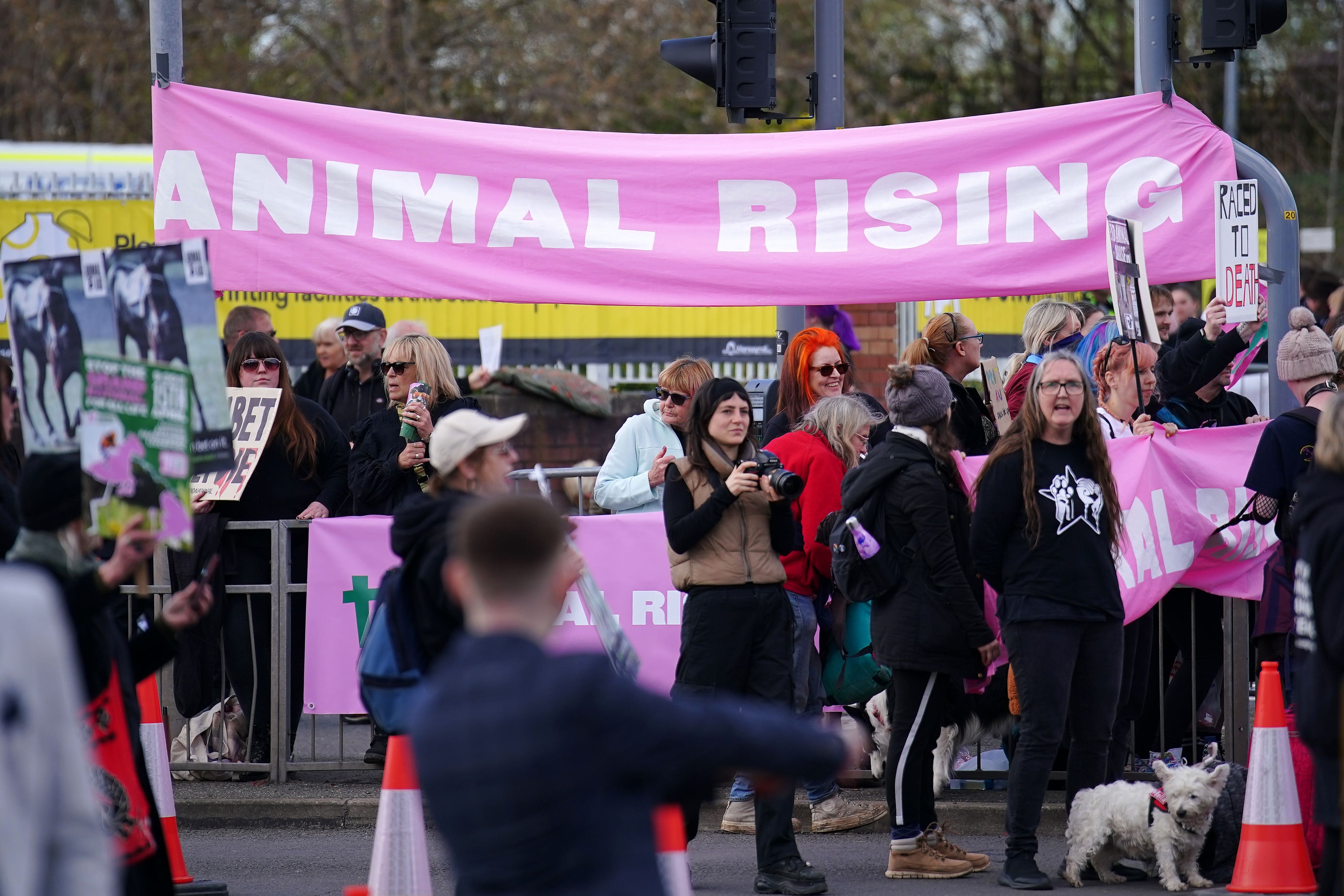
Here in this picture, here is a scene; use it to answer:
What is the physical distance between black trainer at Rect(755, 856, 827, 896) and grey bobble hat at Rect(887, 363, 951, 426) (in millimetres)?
1744

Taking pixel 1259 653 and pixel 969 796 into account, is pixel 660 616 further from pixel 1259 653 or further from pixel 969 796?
pixel 1259 653

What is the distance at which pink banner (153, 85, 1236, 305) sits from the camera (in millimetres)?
7188

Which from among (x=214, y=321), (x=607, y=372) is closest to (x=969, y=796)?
(x=214, y=321)

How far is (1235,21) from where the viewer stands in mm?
7984

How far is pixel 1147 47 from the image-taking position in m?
7.89

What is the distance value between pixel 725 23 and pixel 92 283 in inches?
189

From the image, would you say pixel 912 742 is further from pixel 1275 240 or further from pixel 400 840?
pixel 1275 240

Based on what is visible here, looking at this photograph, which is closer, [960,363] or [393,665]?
[393,665]

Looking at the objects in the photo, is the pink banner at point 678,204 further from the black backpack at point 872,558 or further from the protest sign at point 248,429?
the black backpack at point 872,558

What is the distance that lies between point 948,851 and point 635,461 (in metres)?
2.45

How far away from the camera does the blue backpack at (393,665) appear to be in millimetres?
4461

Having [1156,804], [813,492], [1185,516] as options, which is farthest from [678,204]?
[1156,804]

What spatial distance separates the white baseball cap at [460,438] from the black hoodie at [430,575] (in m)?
0.13

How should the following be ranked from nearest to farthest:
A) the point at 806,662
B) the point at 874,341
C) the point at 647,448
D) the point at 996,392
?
the point at 806,662, the point at 996,392, the point at 647,448, the point at 874,341
